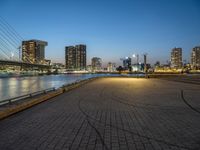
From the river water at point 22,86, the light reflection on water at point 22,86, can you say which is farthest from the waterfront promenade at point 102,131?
the light reflection on water at point 22,86

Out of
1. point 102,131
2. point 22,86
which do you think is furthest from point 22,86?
point 102,131

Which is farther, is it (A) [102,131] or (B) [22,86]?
(B) [22,86]

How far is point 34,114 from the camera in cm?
915

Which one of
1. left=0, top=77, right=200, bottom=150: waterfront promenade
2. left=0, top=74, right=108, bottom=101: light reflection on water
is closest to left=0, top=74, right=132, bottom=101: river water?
left=0, top=74, right=108, bottom=101: light reflection on water

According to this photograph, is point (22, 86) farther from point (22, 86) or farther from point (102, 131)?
point (102, 131)

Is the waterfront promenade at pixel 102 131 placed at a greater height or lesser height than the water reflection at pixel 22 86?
greater

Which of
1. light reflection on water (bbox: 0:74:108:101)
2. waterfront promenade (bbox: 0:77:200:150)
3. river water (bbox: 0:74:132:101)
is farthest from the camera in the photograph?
light reflection on water (bbox: 0:74:108:101)

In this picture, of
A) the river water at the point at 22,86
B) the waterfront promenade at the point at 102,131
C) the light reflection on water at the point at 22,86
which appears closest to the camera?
the waterfront promenade at the point at 102,131

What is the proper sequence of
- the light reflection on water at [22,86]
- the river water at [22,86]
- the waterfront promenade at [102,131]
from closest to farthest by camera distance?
the waterfront promenade at [102,131] < the river water at [22,86] < the light reflection on water at [22,86]

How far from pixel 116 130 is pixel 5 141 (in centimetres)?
301

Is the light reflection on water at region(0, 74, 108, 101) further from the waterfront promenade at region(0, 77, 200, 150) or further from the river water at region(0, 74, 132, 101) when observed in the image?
the waterfront promenade at region(0, 77, 200, 150)

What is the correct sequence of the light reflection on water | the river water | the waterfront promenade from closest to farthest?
1. the waterfront promenade
2. the river water
3. the light reflection on water

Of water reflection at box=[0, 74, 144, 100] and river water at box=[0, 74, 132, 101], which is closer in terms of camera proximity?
river water at box=[0, 74, 132, 101]

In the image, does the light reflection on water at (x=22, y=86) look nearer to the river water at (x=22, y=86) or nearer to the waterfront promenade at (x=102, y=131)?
the river water at (x=22, y=86)
